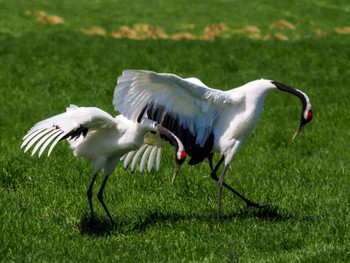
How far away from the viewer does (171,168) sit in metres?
9.47

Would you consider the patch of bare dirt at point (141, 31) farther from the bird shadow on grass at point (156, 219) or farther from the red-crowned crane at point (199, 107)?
the bird shadow on grass at point (156, 219)

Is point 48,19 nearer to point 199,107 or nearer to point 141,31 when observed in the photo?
point 141,31

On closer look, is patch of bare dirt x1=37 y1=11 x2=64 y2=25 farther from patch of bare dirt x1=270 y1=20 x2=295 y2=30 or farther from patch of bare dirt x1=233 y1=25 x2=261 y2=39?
patch of bare dirt x1=270 y1=20 x2=295 y2=30

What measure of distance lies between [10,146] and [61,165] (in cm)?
148

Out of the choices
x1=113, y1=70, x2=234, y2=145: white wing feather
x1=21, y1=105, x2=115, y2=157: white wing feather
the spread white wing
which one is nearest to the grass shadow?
the spread white wing

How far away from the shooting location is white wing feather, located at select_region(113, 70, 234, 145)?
6852 mm

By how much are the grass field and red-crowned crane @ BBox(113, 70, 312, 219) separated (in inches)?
28.9

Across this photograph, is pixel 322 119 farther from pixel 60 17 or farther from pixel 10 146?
pixel 60 17

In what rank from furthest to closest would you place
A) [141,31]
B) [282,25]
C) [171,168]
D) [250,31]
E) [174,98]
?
1. [282,25]
2. [250,31]
3. [141,31]
4. [171,168]
5. [174,98]

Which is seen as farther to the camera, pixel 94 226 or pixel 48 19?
pixel 48 19

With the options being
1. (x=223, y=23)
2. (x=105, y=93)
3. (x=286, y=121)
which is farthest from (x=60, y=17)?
(x=286, y=121)

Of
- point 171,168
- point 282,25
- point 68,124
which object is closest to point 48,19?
point 282,25

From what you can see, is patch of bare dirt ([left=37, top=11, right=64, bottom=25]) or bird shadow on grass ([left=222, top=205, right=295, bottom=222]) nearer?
bird shadow on grass ([left=222, top=205, right=295, bottom=222])

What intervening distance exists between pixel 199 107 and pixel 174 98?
0.30 metres
